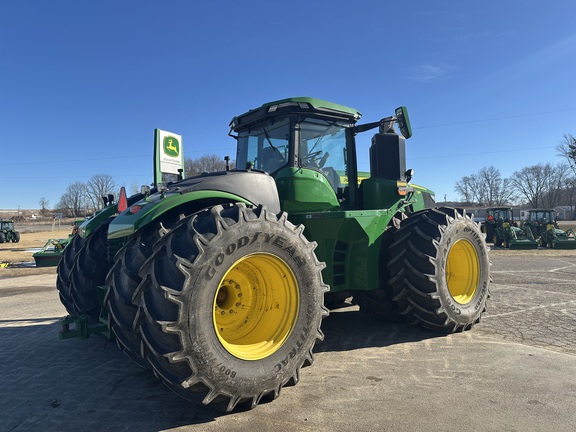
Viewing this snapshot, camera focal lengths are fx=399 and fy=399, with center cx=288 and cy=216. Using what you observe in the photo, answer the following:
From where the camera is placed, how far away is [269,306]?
3637 mm

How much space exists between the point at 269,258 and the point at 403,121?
9.24 ft

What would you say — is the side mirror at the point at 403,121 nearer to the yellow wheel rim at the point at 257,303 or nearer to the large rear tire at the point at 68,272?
the yellow wheel rim at the point at 257,303

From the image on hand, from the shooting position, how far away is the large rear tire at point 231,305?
2.76 metres

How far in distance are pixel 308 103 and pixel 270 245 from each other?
6.88ft

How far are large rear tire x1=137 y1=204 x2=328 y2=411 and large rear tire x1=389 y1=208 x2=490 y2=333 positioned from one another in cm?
157

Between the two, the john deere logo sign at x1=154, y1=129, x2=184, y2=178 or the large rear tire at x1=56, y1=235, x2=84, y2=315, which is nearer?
the large rear tire at x1=56, y1=235, x2=84, y2=315

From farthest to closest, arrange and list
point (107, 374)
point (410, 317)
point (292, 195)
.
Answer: point (410, 317), point (292, 195), point (107, 374)

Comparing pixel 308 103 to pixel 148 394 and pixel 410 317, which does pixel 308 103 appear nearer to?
pixel 410 317

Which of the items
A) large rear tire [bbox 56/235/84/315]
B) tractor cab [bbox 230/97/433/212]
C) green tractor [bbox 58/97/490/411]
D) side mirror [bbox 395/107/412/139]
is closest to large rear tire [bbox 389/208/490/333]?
green tractor [bbox 58/97/490/411]

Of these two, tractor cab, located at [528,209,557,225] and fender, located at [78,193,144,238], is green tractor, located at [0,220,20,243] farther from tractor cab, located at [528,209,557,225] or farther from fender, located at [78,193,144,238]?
tractor cab, located at [528,209,557,225]

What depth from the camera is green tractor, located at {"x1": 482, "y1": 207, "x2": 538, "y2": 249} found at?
19500 mm

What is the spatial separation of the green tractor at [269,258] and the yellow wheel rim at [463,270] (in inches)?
0.6

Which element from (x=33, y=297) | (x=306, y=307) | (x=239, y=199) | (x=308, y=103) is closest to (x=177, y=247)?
(x=239, y=199)

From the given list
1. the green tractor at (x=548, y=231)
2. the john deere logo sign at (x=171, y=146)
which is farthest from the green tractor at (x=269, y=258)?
the green tractor at (x=548, y=231)
